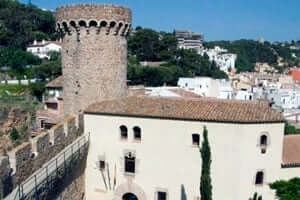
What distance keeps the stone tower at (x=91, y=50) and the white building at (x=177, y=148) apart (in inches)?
46.3

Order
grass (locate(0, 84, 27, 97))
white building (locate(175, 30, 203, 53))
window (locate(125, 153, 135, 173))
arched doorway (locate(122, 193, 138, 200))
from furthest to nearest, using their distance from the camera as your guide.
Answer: white building (locate(175, 30, 203, 53)) → grass (locate(0, 84, 27, 97)) → arched doorway (locate(122, 193, 138, 200)) → window (locate(125, 153, 135, 173))

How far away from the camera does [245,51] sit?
618 ft

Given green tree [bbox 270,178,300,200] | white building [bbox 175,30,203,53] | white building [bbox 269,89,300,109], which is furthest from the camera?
white building [bbox 175,30,203,53]

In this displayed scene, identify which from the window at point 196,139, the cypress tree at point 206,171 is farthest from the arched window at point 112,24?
the cypress tree at point 206,171

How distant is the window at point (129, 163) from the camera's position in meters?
19.5

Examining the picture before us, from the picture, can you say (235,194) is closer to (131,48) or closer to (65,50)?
(65,50)

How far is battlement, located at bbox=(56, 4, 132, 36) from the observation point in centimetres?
1955

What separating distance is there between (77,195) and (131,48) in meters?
55.9

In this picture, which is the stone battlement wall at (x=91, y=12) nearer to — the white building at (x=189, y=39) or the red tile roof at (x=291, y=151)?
the red tile roof at (x=291, y=151)

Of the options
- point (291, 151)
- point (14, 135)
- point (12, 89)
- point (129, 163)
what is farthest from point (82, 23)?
point (12, 89)

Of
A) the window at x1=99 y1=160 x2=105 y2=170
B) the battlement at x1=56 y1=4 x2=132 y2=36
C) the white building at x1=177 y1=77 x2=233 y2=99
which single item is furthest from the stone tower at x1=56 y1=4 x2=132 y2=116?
the white building at x1=177 y1=77 x2=233 y2=99

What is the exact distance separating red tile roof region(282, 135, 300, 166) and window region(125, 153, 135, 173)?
8.82 meters

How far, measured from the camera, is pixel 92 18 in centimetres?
1950

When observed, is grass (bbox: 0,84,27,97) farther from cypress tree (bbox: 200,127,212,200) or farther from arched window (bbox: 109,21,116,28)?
cypress tree (bbox: 200,127,212,200)
